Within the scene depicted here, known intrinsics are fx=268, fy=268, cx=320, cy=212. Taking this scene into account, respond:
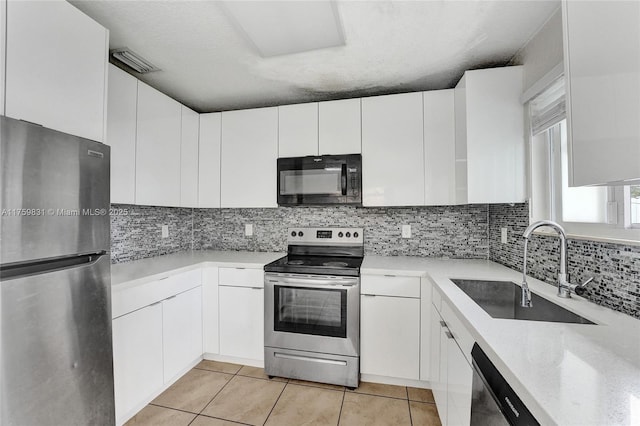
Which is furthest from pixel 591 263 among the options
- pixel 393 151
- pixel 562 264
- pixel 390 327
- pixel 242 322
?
pixel 242 322

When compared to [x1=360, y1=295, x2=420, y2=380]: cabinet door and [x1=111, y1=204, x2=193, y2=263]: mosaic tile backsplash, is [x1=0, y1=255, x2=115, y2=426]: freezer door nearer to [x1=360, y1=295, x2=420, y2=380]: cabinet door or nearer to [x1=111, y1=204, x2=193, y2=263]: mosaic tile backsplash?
[x1=111, y1=204, x2=193, y2=263]: mosaic tile backsplash

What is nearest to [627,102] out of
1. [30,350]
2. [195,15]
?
[195,15]

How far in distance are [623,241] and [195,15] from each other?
224 cm

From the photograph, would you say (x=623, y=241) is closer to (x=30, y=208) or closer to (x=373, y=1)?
(x=373, y=1)

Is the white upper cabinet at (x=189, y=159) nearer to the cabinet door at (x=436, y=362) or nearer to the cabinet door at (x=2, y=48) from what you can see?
the cabinet door at (x=2, y=48)

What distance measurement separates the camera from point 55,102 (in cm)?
119

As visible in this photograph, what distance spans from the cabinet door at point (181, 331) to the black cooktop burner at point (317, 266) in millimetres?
659

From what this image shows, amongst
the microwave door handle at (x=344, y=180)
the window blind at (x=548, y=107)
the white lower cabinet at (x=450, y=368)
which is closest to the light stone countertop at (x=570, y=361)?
the white lower cabinet at (x=450, y=368)

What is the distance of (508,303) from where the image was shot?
155 centimetres

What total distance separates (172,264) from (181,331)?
0.51 m

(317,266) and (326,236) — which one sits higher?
(326,236)

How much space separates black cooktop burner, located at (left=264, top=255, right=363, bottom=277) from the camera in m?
1.96

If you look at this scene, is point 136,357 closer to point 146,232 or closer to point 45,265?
point 45,265

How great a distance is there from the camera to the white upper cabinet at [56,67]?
3.51ft
